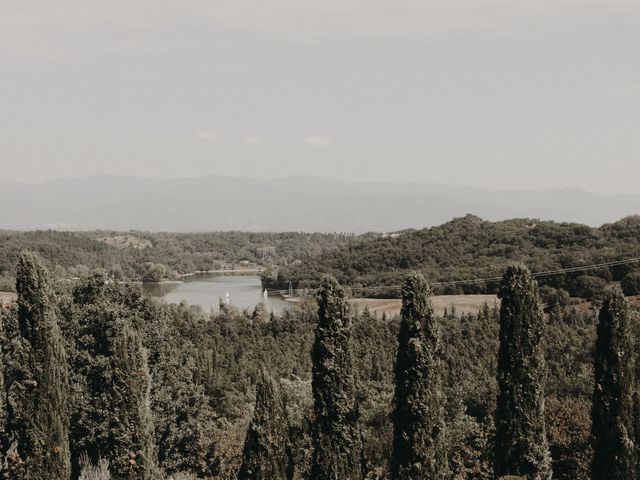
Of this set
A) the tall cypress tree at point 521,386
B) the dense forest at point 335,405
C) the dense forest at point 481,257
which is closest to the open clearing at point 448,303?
the dense forest at point 481,257

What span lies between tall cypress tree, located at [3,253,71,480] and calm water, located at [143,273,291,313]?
72546 millimetres

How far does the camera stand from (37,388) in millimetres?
16656

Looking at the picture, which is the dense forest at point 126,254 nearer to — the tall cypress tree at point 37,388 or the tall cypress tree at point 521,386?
the tall cypress tree at point 37,388

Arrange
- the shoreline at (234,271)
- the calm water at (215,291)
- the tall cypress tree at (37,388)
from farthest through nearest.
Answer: the shoreline at (234,271), the calm water at (215,291), the tall cypress tree at (37,388)

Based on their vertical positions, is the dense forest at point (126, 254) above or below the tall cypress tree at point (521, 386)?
below

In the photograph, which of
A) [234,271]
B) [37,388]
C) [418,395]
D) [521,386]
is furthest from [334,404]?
[234,271]

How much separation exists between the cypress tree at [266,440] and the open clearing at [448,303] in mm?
39444

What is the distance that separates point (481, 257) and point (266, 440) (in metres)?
76.1

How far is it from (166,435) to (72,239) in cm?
14495

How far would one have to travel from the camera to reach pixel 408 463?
55.6 feet

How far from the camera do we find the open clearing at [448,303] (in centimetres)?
5825

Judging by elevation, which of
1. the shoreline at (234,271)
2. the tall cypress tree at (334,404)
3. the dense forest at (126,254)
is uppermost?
the tall cypress tree at (334,404)

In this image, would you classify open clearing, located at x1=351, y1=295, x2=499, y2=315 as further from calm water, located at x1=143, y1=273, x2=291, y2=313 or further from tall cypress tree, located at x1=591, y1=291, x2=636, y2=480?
tall cypress tree, located at x1=591, y1=291, x2=636, y2=480

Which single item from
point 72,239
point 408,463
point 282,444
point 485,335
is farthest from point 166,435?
point 72,239
